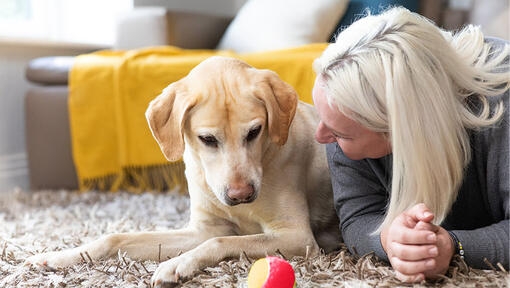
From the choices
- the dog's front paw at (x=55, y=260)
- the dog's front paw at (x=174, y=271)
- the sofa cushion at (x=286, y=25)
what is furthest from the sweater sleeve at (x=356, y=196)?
the sofa cushion at (x=286, y=25)

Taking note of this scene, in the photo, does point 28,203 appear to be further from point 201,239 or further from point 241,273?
point 241,273

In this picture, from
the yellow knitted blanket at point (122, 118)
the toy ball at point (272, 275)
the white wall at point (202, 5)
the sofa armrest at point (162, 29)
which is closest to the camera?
the toy ball at point (272, 275)

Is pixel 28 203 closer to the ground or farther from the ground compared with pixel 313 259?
closer to the ground

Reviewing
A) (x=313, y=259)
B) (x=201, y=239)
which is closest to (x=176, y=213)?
(x=201, y=239)

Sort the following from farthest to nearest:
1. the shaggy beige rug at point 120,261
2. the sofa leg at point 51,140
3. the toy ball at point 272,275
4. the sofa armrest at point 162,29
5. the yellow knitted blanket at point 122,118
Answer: the sofa armrest at point 162,29 → the sofa leg at point 51,140 → the yellow knitted blanket at point 122,118 → the shaggy beige rug at point 120,261 → the toy ball at point 272,275

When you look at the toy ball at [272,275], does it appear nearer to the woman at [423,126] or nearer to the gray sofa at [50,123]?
the woman at [423,126]

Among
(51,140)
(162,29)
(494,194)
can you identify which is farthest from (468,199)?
(162,29)

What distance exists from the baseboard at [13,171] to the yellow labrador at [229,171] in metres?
1.77

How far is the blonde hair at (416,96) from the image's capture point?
48.1 inches

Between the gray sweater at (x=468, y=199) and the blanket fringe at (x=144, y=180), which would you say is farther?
the blanket fringe at (x=144, y=180)

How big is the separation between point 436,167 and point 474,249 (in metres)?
0.19

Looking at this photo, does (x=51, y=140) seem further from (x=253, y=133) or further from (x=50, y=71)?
(x=253, y=133)

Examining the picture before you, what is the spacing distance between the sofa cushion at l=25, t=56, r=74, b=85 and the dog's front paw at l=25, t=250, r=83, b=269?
4.90ft

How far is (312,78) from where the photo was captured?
244cm
